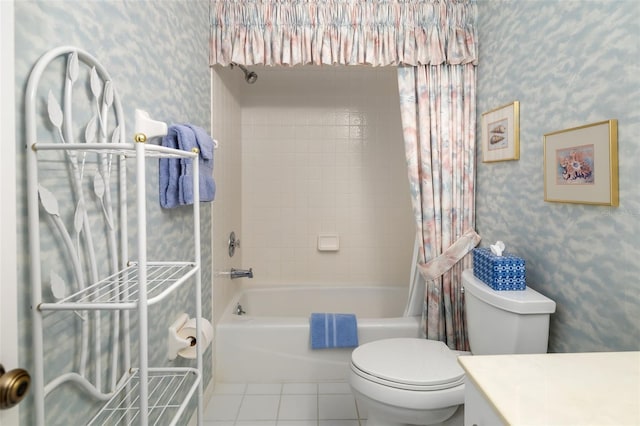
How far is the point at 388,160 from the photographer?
3037mm

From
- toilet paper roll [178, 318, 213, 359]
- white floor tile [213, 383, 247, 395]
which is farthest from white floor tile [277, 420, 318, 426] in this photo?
toilet paper roll [178, 318, 213, 359]

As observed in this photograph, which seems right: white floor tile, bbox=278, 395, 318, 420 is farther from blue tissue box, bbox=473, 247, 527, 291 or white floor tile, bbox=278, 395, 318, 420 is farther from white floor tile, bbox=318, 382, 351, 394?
blue tissue box, bbox=473, 247, 527, 291

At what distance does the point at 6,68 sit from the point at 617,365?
4.49 feet

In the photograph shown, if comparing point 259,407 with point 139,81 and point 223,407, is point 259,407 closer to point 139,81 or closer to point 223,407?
point 223,407

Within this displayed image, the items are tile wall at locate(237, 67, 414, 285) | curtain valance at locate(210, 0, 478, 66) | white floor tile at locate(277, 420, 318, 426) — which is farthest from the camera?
tile wall at locate(237, 67, 414, 285)

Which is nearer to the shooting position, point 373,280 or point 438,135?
point 438,135

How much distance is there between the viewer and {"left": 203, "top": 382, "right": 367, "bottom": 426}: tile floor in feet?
6.14

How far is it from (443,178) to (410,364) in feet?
3.39

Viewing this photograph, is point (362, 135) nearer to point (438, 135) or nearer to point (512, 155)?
point (438, 135)

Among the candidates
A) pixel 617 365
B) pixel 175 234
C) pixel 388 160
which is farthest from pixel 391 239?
pixel 617 365

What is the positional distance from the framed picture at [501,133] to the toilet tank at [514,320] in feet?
2.17

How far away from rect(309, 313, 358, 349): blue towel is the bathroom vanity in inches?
49.3

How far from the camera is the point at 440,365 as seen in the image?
1511 millimetres

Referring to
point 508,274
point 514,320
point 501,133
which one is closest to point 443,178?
point 501,133
